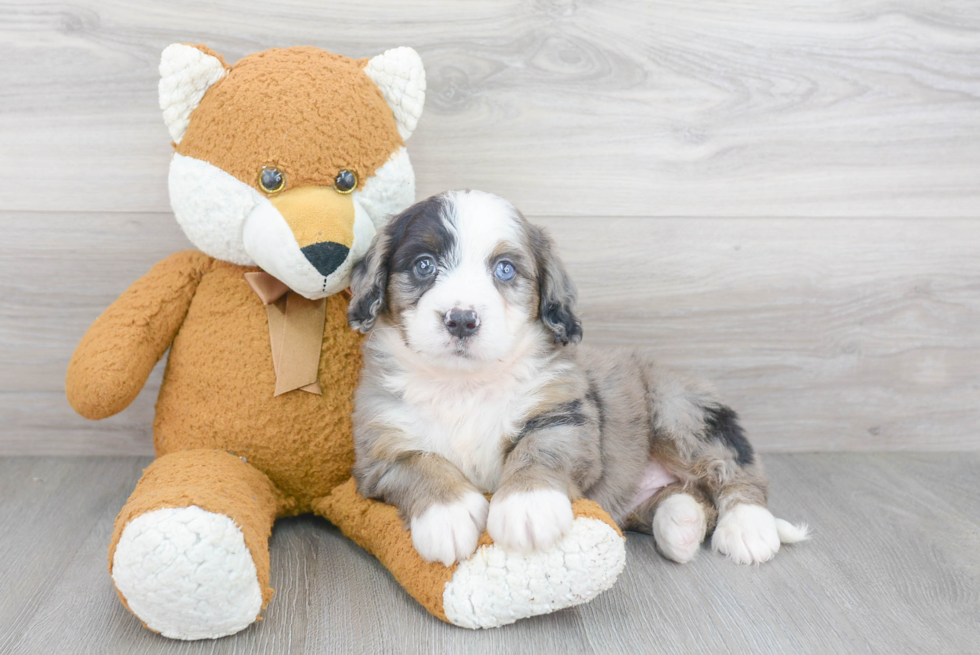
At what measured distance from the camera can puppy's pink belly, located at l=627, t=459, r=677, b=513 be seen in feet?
6.95

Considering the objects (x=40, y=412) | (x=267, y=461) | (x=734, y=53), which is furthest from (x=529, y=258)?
(x=40, y=412)

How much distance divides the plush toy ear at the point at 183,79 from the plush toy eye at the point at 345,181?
0.37 meters

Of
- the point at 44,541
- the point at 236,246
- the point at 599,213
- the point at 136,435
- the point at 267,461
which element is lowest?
the point at 136,435

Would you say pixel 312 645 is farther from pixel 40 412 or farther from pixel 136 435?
pixel 40 412

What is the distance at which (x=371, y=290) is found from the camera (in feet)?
5.71

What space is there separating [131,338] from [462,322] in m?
0.88

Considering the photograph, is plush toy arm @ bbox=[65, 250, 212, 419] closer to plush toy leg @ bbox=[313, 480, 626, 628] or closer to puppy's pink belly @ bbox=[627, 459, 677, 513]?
plush toy leg @ bbox=[313, 480, 626, 628]

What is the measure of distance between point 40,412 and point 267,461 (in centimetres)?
105

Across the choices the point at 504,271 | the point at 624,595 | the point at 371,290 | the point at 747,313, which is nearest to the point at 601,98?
the point at 747,313

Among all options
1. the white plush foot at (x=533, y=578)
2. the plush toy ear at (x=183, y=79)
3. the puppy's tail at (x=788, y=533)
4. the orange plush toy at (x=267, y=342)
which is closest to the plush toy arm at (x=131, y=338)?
the orange plush toy at (x=267, y=342)

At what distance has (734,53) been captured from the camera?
2412mm

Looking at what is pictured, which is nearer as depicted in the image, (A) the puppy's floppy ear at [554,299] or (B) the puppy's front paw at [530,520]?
(B) the puppy's front paw at [530,520]

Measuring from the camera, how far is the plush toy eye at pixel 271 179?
5.84 feet

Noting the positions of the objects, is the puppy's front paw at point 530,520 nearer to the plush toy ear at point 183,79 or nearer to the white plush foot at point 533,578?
the white plush foot at point 533,578
